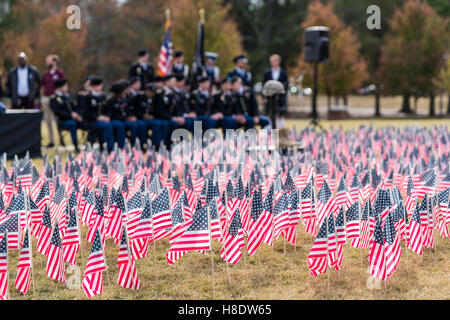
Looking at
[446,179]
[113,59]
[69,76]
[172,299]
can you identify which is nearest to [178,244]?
[172,299]

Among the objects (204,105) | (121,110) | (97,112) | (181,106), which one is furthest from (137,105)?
A: (204,105)

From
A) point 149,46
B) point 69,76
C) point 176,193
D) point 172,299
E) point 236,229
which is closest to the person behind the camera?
point 172,299

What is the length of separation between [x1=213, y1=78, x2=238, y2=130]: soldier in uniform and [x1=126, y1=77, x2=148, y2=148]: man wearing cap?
2136 millimetres

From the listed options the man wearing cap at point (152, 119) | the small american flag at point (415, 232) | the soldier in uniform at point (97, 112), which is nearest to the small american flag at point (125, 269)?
the small american flag at point (415, 232)

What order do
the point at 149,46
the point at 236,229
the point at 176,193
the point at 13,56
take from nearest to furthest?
the point at 236,229, the point at 176,193, the point at 13,56, the point at 149,46

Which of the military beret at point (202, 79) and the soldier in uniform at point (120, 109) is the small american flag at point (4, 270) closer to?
the soldier in uniform at point (120, 109)

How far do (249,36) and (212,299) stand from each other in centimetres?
3748

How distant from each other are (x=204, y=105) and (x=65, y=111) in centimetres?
356

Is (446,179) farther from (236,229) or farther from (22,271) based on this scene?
(22,271)

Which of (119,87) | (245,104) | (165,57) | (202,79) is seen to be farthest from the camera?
(165,57)

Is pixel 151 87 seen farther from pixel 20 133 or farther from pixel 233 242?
pixel 233 242

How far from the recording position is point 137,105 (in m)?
14.5

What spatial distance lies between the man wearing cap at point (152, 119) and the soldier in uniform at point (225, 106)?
1700mm

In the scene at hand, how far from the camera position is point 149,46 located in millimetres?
40062
